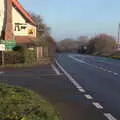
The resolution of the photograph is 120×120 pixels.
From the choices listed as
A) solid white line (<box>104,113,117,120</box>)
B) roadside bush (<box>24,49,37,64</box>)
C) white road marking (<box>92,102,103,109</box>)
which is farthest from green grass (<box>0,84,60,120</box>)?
roadside bush (<box>24,49,37,64</box>)

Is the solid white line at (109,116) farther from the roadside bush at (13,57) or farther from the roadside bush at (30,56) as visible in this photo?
the roadside bush at (30,56)

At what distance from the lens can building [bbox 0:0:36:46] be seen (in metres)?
59.9

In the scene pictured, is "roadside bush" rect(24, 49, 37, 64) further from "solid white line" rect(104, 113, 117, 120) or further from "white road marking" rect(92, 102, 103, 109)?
"solid white line" rect(104, 113, 117, 120)

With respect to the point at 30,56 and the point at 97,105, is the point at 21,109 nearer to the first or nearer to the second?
the point at 97,105

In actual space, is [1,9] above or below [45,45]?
above

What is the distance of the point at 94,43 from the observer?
143000 millimetres

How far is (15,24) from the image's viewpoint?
7050 centimetres

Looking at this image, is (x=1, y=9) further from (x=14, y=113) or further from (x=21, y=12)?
(x=14, y=113)

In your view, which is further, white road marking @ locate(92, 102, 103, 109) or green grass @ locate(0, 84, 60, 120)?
white road marking @ locate(92, 102, 103, 109)

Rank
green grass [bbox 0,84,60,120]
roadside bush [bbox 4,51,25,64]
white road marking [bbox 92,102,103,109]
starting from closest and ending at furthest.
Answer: green grass [bbox 0,84,60,120] < white road marking [bbox 92,102,103,109] < roadside bush [bbox 4,51,25,64]

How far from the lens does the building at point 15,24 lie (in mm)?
59938

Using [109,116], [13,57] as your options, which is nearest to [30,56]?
[13,57]

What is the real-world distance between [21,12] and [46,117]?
196 feet

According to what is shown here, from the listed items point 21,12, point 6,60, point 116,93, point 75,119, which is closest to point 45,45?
point 21,12
